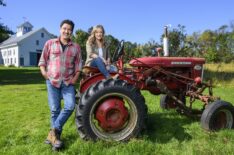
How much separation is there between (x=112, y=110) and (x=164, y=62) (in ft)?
5.84

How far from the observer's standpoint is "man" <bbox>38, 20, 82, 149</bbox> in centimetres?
530

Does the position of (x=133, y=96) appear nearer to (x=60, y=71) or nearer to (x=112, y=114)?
(x=112, y=114)

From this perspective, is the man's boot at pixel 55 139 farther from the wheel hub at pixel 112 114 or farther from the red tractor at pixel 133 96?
the wheel hub at pixel 112 114

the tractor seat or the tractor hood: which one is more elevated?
the tractor hood

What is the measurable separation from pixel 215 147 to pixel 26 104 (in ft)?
20.2

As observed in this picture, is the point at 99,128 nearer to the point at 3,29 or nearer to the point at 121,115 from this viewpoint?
the point at 121,115

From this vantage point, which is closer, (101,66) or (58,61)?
(58,61)

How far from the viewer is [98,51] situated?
6.41m

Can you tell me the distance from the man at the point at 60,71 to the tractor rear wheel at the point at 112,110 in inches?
9.1

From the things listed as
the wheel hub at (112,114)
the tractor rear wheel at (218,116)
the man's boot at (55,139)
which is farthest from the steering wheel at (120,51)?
the man's boot at (55,139)

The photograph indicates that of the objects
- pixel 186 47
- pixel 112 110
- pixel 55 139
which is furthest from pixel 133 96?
pixel 186 47

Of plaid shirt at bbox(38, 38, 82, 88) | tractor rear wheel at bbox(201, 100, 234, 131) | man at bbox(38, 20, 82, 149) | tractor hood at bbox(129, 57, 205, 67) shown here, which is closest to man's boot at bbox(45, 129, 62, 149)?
man at bbox(38, 20, 82, 149)

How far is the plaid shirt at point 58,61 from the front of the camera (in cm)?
532

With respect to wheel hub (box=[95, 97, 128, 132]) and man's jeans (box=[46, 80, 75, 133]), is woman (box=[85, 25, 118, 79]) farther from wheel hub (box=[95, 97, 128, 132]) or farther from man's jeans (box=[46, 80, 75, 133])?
man's jeans (box=[46, 80, 75, 133])
